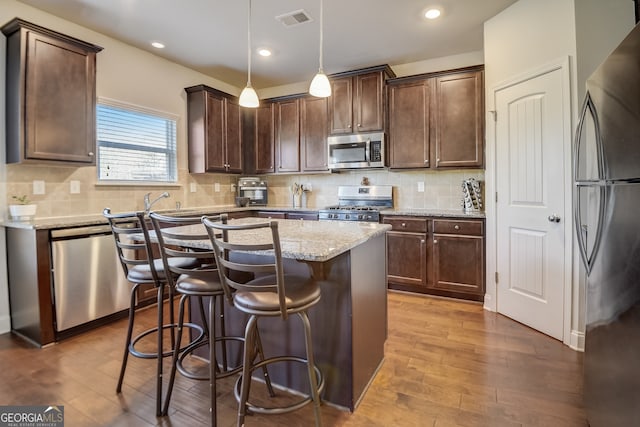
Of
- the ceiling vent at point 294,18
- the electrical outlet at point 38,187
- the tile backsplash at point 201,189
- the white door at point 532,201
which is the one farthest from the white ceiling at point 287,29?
the electrical outlet at point 38,187

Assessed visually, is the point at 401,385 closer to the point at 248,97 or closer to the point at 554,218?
the point at 554,218

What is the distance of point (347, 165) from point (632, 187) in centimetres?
321

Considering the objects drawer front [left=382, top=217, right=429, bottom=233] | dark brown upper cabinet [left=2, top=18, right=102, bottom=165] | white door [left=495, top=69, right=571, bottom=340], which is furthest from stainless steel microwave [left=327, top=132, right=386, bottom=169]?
dark brown upper cabinet [left=2, top=18, right=102, bottom=165]

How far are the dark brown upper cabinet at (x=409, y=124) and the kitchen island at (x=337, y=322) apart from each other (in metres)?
2.15

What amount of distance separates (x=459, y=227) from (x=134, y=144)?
3643mm

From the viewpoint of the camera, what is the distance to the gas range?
3.90m

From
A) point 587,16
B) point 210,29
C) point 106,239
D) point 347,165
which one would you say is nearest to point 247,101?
point 210,29

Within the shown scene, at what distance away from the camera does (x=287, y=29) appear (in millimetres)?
3309

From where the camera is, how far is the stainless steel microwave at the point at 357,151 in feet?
13.1

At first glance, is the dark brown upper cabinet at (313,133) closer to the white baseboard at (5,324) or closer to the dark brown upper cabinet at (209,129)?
the dark brown upper cabinet at (209,129)

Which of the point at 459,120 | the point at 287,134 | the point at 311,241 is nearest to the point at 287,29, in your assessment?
the point at 287,134

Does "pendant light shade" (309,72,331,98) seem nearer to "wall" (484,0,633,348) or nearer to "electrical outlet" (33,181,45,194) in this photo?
"wall" (484,0,633,348)

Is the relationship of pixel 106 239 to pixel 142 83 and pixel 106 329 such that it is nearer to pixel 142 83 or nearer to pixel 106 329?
→ pixel 106 329

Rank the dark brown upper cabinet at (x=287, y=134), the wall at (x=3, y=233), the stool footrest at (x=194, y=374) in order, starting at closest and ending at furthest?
the stool footrest at (x=194, y=374) < the wall at (x=3, y=233) < the dark brown upper cabinet at (x=287, y=134)
